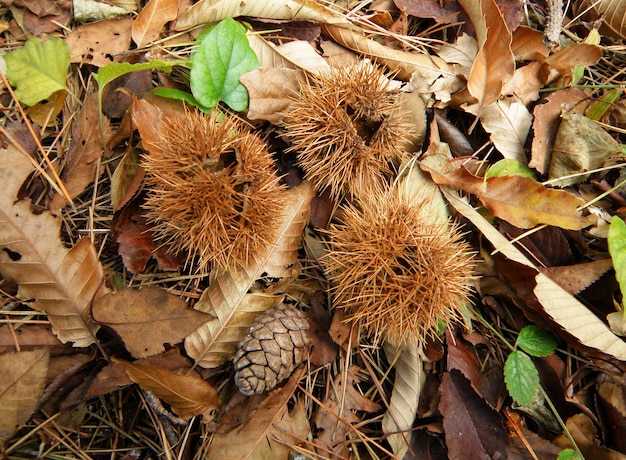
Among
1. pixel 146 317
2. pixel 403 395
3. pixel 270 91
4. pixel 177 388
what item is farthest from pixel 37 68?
pixel 403 395

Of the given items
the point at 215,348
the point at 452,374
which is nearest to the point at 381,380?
the point at 452,374

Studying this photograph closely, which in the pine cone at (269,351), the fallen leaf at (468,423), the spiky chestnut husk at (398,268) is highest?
the spiky chestnut husk at (398,268)

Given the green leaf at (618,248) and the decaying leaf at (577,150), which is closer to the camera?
the green leaf at (618,248)

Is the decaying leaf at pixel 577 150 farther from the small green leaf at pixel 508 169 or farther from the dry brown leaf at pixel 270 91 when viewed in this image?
the dry brown leaf at pixel 270 91

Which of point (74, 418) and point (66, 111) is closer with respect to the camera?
point (74, 418)

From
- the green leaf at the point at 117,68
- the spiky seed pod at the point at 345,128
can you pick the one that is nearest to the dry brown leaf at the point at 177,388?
the spiky seed pod at the point at 345,128

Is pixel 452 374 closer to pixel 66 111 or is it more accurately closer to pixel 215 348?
pixel 215 348
